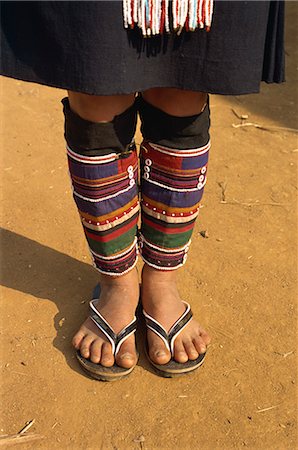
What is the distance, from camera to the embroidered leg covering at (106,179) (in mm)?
1168

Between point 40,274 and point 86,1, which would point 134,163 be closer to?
point 86,1

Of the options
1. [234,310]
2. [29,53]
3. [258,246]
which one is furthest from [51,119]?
[29,53]

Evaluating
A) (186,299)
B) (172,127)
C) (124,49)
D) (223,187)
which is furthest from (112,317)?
(223,187)

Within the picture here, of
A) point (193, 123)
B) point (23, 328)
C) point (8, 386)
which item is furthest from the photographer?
point (23, 328)

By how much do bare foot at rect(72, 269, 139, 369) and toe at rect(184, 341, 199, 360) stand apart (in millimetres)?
121

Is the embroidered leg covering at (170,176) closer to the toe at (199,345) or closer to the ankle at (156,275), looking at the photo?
the ankle at (156,275)

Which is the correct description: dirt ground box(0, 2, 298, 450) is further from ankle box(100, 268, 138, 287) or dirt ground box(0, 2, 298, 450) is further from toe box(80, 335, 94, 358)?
ankle box(100, 268, 138, 287)

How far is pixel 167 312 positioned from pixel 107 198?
13.3 inches

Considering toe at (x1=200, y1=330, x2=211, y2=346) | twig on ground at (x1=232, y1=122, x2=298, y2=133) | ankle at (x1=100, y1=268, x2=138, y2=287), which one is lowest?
twig on ground at (x1=232, y1=122, x2=298, y2=133)

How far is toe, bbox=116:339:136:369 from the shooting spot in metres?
1.34

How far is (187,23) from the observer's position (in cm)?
100

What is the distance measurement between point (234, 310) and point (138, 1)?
0.85 metres

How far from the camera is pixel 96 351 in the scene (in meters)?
1.36

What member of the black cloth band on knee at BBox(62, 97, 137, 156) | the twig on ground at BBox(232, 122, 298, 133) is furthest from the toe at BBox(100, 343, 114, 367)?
the twig on ground at BBox(232, 122, 298, 133)
